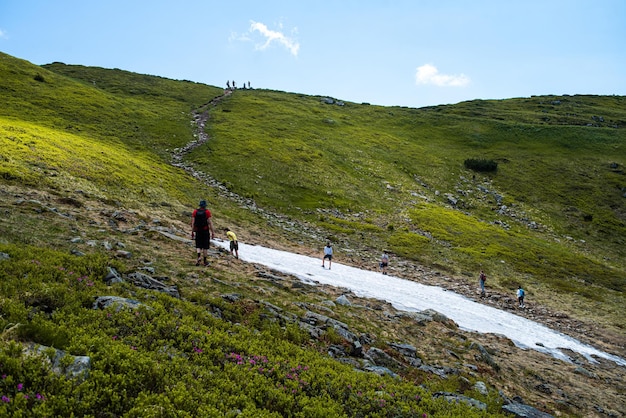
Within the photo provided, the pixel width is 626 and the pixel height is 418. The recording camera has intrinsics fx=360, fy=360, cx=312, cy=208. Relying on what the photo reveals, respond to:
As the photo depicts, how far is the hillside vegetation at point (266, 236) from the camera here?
847 centimetres

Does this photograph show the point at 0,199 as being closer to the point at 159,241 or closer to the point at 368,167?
the point at 159,241

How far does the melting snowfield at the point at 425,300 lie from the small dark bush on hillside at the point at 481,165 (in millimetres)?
62929

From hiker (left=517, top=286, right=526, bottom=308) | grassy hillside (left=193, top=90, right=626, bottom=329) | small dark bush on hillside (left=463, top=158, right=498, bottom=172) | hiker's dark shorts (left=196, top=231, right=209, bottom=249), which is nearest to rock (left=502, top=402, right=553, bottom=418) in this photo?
hiker's dark shorts (left=196, top=231, right=209, bottom=249)

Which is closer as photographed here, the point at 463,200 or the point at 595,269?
the point at 595,269

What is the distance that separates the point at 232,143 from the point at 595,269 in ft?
213

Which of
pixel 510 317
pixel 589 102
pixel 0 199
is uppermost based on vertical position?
pixel 589 102

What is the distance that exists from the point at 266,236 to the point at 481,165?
69.4 m

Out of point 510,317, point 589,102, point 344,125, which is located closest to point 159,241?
point 510,317

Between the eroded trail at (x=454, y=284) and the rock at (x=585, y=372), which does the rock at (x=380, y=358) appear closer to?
the rock at (x=585, y=372)

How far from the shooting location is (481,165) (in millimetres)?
89125

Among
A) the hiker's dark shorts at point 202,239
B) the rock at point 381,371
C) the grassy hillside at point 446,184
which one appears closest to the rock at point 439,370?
the rock at point 381,371

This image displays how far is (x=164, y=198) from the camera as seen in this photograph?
40188mm

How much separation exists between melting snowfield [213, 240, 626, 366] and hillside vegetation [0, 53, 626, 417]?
132 inches

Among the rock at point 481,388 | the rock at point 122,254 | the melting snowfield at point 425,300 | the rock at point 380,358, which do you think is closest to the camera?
the rock at point 481,388
